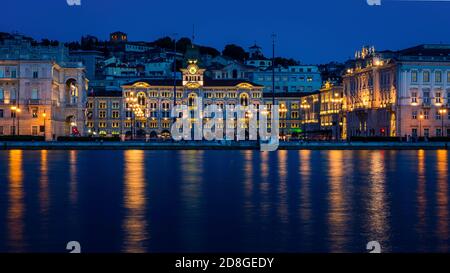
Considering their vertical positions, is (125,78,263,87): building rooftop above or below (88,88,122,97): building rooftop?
above

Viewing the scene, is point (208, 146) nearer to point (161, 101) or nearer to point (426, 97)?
point (426, 97)

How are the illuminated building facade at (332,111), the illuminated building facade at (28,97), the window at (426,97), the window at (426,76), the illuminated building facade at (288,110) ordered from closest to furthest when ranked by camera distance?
the window at (426,97), the window at (426,76), the illuminated building facade at (28,97), the illuminated building facade at (332,111), the illuminated building facade at (288,110)

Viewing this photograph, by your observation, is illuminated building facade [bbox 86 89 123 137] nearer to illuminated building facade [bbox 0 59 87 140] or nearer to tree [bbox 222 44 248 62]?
illuminated building facade [bbox 0 59 87 140]

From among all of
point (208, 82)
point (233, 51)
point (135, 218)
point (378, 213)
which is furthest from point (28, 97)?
point (233, 51)

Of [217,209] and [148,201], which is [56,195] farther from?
[217,209]

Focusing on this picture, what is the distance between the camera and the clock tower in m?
101

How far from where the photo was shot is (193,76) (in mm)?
102188

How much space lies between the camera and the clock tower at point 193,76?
10144 centimetres

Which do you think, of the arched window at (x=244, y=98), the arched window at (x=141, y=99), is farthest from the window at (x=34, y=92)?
the arched window at (x=244, y=98)

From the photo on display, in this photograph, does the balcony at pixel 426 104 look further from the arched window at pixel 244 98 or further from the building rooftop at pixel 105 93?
the building rooftop at pixel 105 93

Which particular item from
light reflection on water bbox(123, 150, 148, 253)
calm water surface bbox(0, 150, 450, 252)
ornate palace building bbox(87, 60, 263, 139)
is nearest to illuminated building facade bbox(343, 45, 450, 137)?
ornate palace building bbox(87, 60, 263, 139)

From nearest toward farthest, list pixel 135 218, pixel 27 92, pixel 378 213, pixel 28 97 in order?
1. pixel 135 218
2. pixel 378 213
3. pixel 28 97
4. pixel 27 92

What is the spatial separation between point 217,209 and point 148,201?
1.85 metres

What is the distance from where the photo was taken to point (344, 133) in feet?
286
